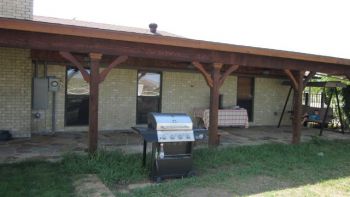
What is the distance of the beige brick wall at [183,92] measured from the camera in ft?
36.3

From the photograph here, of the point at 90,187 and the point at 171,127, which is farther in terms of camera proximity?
the point at 171,127

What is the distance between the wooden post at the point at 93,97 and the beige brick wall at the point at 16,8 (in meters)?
2.83

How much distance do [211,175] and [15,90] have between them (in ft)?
17.8

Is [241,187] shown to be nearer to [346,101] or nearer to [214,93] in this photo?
[214,93]

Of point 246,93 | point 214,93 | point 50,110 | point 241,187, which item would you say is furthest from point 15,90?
point 246,93

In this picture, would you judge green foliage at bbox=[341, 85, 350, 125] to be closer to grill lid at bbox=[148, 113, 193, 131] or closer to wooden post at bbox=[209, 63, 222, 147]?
wooden post at bbox=[209, 63, 222, 147]

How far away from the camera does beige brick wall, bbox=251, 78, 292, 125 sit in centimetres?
1288

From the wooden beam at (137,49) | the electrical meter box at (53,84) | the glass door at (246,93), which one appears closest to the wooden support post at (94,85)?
the wooden beam at (137,49)

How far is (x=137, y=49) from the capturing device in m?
6.48

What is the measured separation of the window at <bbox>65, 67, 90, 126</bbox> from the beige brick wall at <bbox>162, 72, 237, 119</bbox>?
2608mm

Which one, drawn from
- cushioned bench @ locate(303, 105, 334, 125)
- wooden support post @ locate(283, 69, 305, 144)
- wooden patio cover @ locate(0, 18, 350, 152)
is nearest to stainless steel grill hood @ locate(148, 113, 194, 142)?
wooden patio cover @ locate(0, 18, 350, 152)

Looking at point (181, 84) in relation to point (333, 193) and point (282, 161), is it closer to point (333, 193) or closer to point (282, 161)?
point (282, 161)

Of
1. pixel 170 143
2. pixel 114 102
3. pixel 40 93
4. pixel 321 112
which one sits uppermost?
pixel 40 93

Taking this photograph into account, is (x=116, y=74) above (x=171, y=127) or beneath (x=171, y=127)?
above
